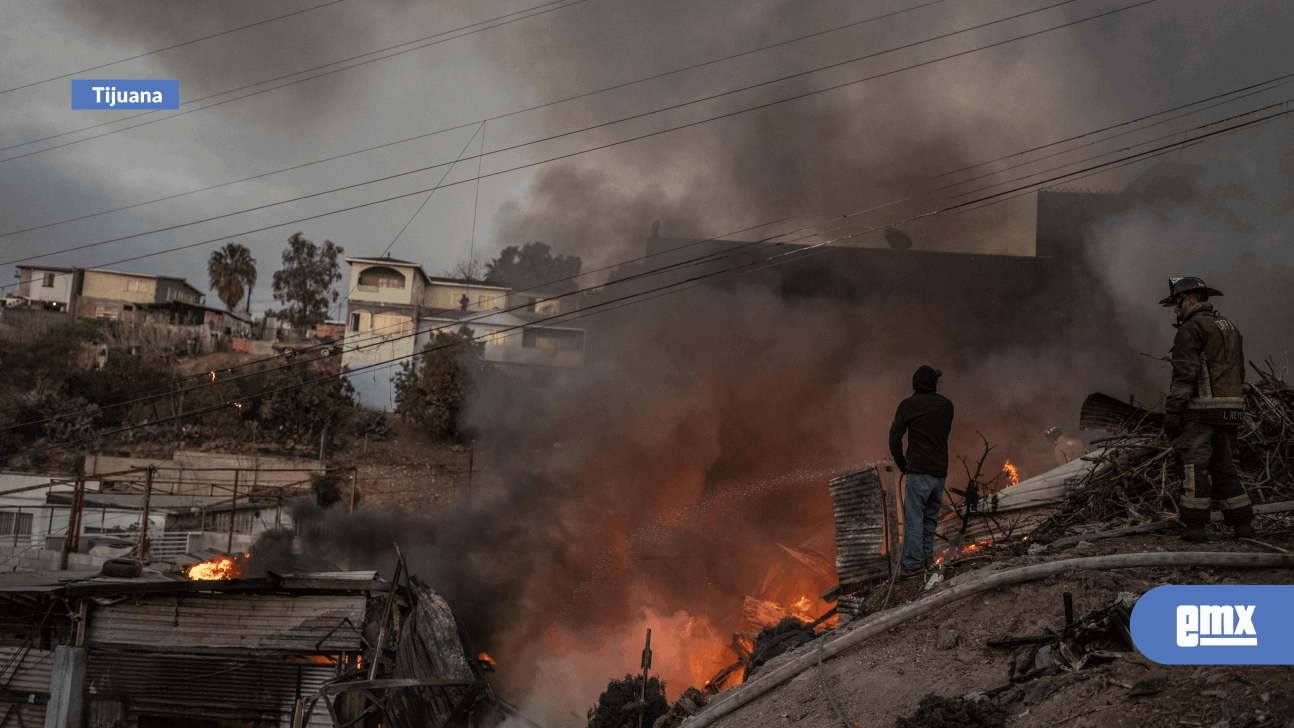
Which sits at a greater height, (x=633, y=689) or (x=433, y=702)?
(x=633, y=689)

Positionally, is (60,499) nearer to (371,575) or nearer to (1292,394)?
(371,575)

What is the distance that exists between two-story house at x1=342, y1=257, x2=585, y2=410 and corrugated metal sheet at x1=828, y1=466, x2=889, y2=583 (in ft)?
69.1

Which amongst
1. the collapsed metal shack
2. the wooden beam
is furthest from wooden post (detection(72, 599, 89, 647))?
the wooden beam

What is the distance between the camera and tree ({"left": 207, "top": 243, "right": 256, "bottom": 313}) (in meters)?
41.2

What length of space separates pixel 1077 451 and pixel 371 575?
1148 centimetres

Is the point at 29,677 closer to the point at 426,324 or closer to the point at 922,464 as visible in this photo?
the point at 922,464

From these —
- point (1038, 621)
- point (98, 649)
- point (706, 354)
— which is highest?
point (706, 354)

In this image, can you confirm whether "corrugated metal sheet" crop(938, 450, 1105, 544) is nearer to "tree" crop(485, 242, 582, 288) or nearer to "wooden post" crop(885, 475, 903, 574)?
"wooden post" crop(885, 475, 903, 574)

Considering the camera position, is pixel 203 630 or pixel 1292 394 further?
pixel 203 630

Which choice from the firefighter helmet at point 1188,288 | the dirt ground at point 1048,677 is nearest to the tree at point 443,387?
the dirt ground at point 1048,677

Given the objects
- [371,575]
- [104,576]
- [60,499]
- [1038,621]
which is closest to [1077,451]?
[1038,621]

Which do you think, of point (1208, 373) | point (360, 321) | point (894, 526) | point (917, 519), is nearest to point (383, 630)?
point (894, 526)

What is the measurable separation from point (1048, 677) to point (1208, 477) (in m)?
2.10

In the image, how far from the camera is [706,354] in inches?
852
